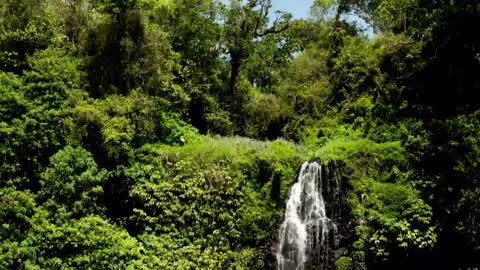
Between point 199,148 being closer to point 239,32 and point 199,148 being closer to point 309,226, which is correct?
point 309,226

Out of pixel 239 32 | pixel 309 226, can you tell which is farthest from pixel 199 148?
pixel 239 32

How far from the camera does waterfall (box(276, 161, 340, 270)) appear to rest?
15758 millimetres

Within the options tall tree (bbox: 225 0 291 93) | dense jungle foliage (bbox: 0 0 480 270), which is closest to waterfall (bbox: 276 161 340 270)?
dense jungle foliage (bbox: 0 0 480 270)

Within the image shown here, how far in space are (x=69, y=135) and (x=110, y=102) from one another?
5.54 feet

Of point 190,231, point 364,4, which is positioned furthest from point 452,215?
point 364,4

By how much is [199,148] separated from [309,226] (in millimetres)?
4148

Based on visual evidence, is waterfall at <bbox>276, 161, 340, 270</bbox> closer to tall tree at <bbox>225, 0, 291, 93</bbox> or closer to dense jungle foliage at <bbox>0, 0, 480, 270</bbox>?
dense jungle foliage at <bbox>0, 0, 480, 270</bbox>

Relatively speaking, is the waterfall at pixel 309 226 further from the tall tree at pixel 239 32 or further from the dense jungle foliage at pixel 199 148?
the tall tree at pixel 239 32

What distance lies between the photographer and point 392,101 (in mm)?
18844

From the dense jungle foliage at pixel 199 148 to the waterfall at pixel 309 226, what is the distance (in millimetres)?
348

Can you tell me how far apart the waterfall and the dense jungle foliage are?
348 millimetres

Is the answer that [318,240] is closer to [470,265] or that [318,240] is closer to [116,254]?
[470,265]

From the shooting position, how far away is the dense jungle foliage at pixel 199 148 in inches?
604

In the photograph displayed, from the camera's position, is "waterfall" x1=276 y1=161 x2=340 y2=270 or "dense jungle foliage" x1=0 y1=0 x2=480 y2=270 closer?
"dense jungle foliage" x1=0 y1=0 x2=480 y2=270
